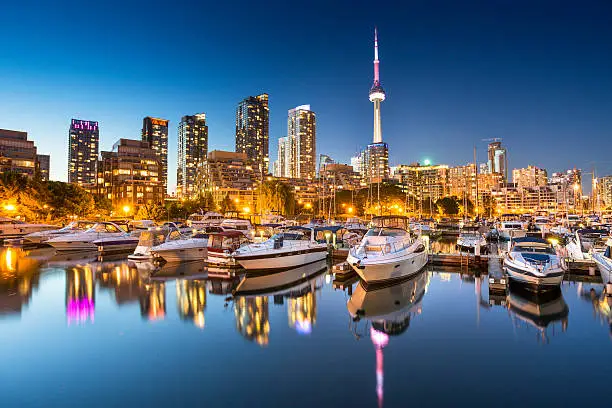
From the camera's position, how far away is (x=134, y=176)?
154 m

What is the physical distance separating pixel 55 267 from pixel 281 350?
23.8m

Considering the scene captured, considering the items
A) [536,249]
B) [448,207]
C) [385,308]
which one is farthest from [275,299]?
[448,207]

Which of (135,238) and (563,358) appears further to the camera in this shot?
(135,238)

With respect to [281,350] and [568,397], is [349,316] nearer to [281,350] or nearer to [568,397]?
[281,350]

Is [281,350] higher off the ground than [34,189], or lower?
lower

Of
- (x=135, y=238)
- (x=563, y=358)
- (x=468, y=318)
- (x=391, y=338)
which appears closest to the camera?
(x=563, y=358)

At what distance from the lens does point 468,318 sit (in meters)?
16.4

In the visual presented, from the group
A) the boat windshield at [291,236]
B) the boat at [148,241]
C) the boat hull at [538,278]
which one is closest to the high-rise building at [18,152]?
the boat at [148,241]

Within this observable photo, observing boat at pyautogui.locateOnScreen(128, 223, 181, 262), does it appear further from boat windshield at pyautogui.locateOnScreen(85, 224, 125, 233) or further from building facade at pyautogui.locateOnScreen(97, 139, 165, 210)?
building facade at pyautogui.locateOnScreen(97, 139, 165, 210)

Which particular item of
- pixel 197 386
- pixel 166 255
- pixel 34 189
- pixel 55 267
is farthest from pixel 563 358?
pixel 34 189

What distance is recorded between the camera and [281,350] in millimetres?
12531

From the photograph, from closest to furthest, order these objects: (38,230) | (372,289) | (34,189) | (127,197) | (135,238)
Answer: (372,289) → (135,238) → (38,230) → (34,189) → (127,197)

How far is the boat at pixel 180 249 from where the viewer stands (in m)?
29.9

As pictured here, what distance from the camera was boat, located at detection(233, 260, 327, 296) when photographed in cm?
2072
